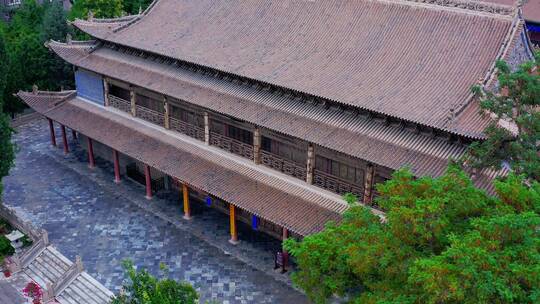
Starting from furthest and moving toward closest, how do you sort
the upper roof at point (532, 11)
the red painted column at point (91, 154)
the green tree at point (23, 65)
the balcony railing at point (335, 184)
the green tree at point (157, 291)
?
the upper roof at point (532, 11) < the green tree at point (23, 65) < the red painted column at point (91, 154) < the balcony railing at point (335, 184) < the green tree at point (157, 291)

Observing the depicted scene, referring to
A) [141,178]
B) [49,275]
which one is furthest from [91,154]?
[49,275]

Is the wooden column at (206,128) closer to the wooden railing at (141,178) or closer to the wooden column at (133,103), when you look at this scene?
the wooden railing at (141,178)

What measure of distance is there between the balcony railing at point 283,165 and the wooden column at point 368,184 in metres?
3.08

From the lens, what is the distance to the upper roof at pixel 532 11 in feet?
137

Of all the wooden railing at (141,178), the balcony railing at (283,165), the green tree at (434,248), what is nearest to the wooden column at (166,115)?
the wooden railing at (141,178)

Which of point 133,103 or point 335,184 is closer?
point 335,184

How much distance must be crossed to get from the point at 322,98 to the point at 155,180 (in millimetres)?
12884

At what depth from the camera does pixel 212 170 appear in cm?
2661

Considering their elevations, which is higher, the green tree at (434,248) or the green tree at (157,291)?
the green tree at (434,248)

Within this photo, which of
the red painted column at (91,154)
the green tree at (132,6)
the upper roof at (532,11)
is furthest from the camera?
the green tree at (132,6)

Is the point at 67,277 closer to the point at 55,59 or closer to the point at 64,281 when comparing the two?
the point at 64,281

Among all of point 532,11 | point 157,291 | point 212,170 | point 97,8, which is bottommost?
point 212,170

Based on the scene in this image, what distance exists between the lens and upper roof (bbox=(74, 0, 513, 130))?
2152 cm

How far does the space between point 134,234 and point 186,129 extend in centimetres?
597
